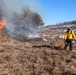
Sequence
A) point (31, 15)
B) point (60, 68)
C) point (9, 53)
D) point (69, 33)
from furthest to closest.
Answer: point (31, 15), point (69, 33), point (9, 53), point (60, 68)

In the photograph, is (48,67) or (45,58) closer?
(48,67)

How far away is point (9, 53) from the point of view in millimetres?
13680

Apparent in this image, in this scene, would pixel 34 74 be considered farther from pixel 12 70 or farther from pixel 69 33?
pixel 69 33

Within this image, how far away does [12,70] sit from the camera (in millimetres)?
10375

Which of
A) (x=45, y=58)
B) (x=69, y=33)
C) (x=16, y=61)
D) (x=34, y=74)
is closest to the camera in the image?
(x=34, y=74)

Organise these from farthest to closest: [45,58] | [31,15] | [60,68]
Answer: [31,15], [45,58], [60,68]

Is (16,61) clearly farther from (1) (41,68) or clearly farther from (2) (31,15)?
(2) (31,15)

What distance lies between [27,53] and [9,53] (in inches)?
42.0

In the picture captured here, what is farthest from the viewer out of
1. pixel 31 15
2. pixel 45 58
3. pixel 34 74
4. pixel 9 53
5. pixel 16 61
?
pixel 31 15

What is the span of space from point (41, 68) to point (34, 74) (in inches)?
30.0

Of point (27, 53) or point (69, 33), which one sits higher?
point (69, 33)

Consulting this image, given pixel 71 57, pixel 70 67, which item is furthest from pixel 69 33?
pixel 70 67

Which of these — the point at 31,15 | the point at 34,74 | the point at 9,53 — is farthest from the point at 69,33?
the point at 31,15

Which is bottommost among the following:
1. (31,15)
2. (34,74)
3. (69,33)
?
(34,74)
